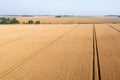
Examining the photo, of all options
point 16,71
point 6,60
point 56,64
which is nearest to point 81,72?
point 56,64

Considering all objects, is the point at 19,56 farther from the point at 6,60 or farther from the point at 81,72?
the point at 81,72

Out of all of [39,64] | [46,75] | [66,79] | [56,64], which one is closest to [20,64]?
[39,64]

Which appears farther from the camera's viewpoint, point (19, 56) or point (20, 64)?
point (19, 56)

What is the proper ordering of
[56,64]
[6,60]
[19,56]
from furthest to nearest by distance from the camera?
[19,56], [6,60], [56,64]

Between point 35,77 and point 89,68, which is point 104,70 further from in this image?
point 35,77

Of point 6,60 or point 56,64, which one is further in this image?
point 6,60

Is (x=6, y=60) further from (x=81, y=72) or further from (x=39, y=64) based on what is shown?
(x=81, y=72)

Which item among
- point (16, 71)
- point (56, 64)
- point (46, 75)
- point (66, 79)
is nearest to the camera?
point (66, 79)

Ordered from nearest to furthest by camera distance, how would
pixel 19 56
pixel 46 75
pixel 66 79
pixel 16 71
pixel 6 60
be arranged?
pixel 66 79, pixel 46 75, pixel 16 71, pixel 6 60, pixel 19 56

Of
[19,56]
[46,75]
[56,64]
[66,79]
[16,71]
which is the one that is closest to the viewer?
[66,79]
